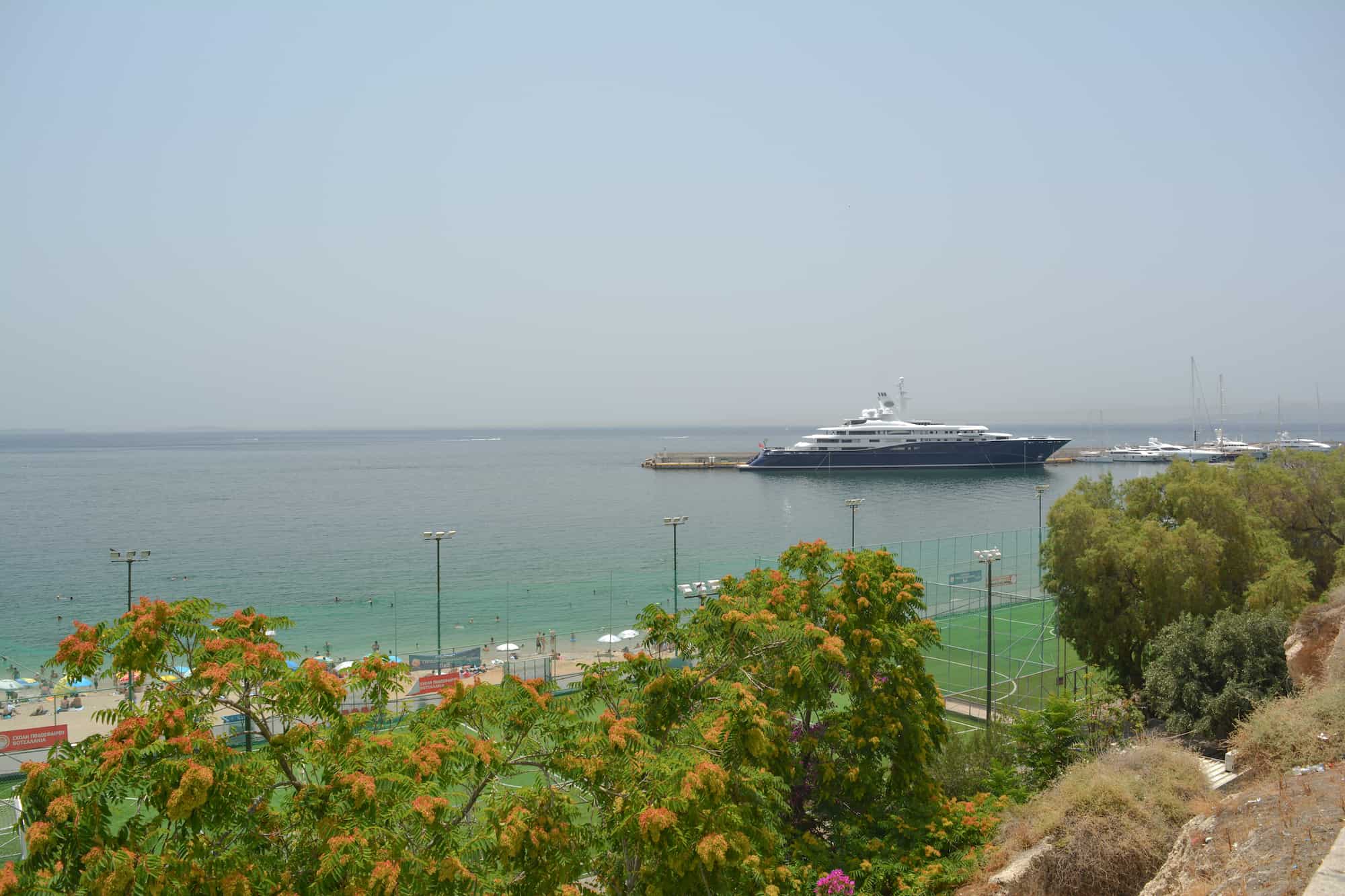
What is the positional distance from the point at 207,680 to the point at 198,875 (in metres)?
1.16

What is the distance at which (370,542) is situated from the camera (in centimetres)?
5347

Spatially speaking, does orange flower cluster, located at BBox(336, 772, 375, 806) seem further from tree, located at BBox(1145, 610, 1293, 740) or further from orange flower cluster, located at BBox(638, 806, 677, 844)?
tree, located at BBox(1145, 610, 1293, 740)

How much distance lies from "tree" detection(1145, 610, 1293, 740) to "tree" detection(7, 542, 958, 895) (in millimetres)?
7395

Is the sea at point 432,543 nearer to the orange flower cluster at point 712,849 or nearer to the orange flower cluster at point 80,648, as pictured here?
the orange flower cluster at point 80,648

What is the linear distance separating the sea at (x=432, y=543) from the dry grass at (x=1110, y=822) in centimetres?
816

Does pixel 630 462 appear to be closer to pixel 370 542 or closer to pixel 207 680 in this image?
pixel 370 542

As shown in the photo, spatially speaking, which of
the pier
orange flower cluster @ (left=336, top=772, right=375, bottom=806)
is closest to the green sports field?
orange flower cluster @ (left=336, top=772, right=375, bottom=806)

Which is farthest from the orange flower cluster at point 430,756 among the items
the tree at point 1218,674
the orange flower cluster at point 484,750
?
the tree at point 1218,674

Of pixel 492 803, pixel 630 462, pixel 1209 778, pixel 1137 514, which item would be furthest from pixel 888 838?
pixel 630 462

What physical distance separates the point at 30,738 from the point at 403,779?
55.9 ft

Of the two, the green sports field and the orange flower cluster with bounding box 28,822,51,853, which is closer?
the orange flower cluster with bounding box 28,822,51,853

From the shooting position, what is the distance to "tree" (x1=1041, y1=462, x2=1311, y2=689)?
1886cm

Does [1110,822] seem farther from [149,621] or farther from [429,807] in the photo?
[149,621]

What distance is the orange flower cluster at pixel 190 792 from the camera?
4734 millimetres
